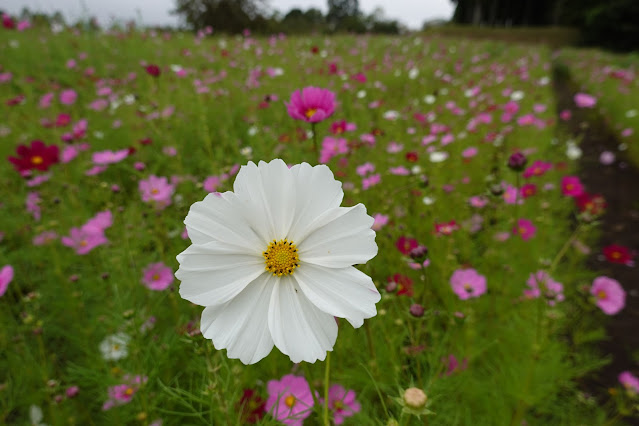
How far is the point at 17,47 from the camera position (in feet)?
12.2

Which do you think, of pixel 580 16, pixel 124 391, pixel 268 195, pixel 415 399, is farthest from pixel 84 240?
pixel 580 16

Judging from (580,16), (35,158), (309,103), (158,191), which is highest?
(580,16)

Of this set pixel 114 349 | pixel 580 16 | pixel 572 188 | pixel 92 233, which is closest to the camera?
pixel 114 349

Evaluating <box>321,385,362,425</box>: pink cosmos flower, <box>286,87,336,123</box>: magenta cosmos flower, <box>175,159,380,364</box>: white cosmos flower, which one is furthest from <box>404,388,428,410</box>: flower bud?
<box>286,87,336,123</box>: magenta cosmos flower

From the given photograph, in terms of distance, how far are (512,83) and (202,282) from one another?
457 cm

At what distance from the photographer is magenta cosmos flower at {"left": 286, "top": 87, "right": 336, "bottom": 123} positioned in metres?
0.82

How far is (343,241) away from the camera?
1.52 ft

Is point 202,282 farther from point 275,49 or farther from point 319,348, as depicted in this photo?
point 275,49

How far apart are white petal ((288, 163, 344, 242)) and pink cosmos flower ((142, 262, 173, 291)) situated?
2.26ft

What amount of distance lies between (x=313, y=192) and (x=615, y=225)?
2780 mm

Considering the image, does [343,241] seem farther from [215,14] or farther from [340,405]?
[215,14]

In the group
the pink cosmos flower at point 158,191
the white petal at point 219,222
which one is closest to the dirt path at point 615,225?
the white petal at point 219,222

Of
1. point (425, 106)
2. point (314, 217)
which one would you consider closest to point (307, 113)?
point (314, 217)

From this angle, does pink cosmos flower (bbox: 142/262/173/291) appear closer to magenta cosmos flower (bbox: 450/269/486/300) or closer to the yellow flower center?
the yellow flower center
